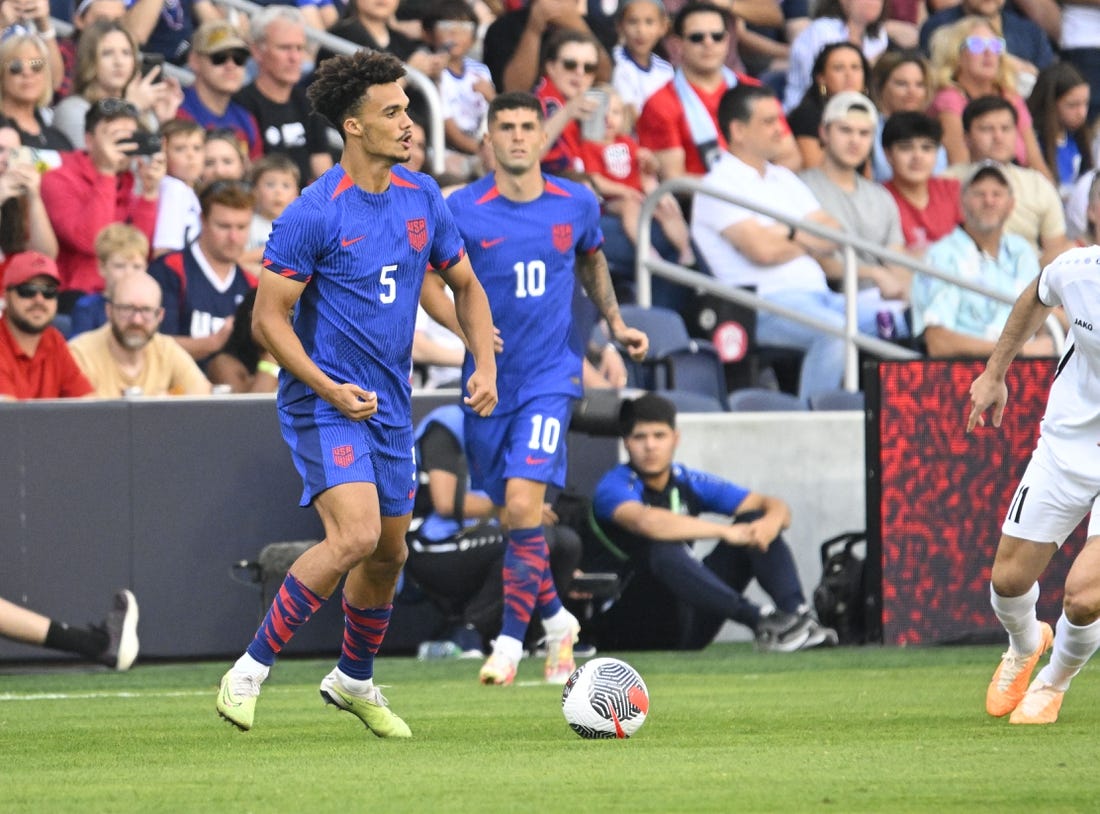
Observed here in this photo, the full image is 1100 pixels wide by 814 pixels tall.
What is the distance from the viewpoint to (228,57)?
49.0ft

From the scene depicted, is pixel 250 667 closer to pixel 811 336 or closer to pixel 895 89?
pixel 811 336

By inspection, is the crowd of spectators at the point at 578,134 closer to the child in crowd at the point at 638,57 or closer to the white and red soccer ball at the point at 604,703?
the child in crowd at the point at 638,57

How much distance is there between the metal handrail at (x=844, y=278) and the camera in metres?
14.5

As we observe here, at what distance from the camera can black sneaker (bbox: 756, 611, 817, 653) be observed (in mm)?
12648

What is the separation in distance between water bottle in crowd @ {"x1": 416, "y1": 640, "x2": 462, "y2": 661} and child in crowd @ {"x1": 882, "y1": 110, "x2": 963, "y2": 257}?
584cm

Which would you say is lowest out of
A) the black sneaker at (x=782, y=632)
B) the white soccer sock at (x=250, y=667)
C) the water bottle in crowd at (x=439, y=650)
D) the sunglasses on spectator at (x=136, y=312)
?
the water bottle in crowd at (x=439, y=650)

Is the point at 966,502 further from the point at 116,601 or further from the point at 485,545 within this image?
the point at 116,601

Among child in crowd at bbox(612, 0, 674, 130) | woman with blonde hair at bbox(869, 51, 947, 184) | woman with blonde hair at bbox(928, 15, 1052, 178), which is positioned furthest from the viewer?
woman with blonde hair at bbox(928, 15, 1052, 178)

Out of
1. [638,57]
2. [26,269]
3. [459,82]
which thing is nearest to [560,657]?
[26,269]

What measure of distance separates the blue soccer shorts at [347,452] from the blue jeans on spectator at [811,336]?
7326 millimetres

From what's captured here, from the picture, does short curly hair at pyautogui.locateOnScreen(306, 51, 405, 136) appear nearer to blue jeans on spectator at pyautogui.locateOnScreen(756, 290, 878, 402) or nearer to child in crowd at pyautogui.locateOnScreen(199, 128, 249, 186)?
child in crowd at pyautogui.locateOnScreen(199, 128, 249, 186)

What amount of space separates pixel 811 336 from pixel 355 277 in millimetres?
7685

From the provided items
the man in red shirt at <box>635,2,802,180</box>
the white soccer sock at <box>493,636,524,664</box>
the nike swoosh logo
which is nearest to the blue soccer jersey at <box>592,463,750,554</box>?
the white soccer sock at <box>493,636,524,664</box>

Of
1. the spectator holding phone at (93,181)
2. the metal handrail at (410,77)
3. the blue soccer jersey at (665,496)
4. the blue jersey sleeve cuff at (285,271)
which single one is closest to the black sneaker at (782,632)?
the blue soccer jersey at (665,496)
